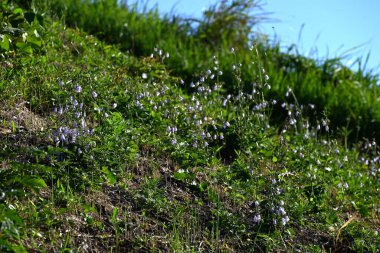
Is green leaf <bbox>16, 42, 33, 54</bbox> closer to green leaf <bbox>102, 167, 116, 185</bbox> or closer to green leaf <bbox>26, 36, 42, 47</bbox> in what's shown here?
green leaf <bbox>26, 36, 42, 47</bbox>

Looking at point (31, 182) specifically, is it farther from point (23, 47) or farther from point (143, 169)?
point (23, 47)

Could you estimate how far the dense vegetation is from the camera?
4125 millimetres

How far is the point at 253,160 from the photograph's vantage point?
5.36m

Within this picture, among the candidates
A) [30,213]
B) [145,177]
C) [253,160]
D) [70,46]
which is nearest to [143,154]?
[145,177]

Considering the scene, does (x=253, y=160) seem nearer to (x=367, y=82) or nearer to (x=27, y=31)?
(x=27, y=31)

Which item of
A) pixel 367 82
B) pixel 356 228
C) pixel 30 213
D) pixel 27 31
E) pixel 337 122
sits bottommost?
pixel 30 213

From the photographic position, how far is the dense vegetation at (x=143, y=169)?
4125mm

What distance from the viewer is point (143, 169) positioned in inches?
196

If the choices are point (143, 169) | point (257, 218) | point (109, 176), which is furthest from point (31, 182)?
point (257, 218)

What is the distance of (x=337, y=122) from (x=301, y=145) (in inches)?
100

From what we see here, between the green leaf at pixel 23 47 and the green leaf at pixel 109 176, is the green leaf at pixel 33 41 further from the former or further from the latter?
the green leaf at pixel 109 176

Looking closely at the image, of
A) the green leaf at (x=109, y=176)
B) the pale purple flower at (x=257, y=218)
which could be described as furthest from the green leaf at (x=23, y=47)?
the pale purple flower at (x=257, y=218)

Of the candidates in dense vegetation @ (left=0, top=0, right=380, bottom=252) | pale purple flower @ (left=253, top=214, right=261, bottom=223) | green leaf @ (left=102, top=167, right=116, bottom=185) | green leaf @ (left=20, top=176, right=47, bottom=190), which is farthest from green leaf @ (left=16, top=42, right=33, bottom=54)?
pale purple flower @ (left=253, top=214, right=261, bottom=223)

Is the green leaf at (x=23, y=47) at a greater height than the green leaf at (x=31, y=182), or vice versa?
the green leaf at (x=23, y=47)
